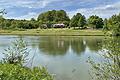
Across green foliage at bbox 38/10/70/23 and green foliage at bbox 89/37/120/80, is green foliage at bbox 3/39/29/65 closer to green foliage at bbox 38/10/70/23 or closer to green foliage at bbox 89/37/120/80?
green foliage at bbox 89/37/120/80

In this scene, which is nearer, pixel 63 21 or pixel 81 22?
pixel 81 22

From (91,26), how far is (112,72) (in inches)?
3657

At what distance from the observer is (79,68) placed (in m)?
22.4

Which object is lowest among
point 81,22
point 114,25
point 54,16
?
point 81,22

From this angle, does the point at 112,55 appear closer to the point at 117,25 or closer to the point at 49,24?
the point at 117,25

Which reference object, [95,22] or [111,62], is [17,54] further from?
[95,22]

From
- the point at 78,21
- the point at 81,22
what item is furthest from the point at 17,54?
the point at 78,21

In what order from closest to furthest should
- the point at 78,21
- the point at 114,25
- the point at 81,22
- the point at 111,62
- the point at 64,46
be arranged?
the point at 111,62
the point at 114,25
the point at 64,46
the point at 81,22
the point at 78,21

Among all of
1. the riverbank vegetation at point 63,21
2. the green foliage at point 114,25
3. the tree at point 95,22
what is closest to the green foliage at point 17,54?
the green foliage at point 114,25

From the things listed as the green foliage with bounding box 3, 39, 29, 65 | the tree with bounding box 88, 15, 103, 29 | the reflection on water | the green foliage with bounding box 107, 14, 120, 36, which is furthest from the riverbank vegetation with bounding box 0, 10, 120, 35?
the green foliage with bounding box 107, 14, 120, 36

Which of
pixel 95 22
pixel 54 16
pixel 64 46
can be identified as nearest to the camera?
pixel 64 46

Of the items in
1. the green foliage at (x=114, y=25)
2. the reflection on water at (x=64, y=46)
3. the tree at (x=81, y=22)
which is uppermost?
the green foliage at (x=114, y=25)

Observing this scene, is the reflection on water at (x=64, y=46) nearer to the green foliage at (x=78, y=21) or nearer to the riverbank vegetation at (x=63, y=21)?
the riverbank vegetation at (x=63, y=21)

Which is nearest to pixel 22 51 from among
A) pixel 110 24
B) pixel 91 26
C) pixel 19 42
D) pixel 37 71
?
pixel 19 42
